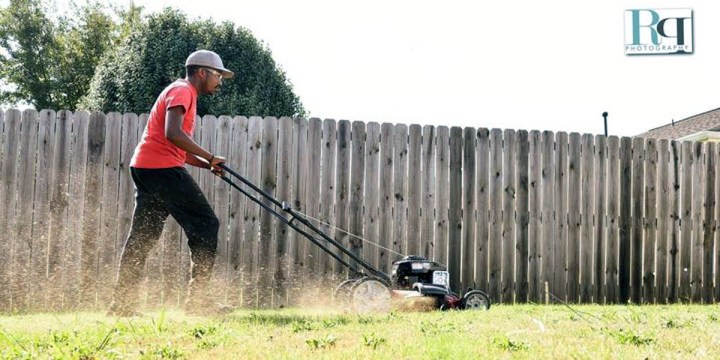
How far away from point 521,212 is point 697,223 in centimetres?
241

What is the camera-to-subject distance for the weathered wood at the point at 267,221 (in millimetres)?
7629

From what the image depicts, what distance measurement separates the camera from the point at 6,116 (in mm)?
7473

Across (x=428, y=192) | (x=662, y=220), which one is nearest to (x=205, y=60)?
(x=428, y=192)

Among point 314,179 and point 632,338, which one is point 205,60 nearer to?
point 314,179

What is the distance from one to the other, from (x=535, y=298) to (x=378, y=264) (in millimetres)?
1845

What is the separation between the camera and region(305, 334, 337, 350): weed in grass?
387 centimetres

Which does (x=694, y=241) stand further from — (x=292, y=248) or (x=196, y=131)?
(x=196, y=131)

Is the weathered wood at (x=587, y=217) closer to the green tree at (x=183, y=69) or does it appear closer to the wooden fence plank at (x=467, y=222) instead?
the wooden fence plank at (x=467, y=222)

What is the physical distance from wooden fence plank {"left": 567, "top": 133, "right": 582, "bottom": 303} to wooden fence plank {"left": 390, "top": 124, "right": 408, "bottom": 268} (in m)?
1.93

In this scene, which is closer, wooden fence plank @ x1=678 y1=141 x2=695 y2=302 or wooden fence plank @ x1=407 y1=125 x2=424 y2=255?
wooden fence plank @ x1=407 y1=125 x2=424 y2=255

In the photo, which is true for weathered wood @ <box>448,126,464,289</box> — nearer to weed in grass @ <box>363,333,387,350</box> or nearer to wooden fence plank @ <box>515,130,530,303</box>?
wooden fence plank @ <box>515,130,530,303</box>

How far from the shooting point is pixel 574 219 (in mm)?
8633

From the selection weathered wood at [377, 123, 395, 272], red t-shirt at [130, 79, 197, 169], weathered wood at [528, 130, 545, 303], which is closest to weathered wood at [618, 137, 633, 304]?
weathered wood at [528, 130, 545, 303]

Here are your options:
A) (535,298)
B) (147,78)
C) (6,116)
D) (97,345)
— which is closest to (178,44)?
(147,78)
